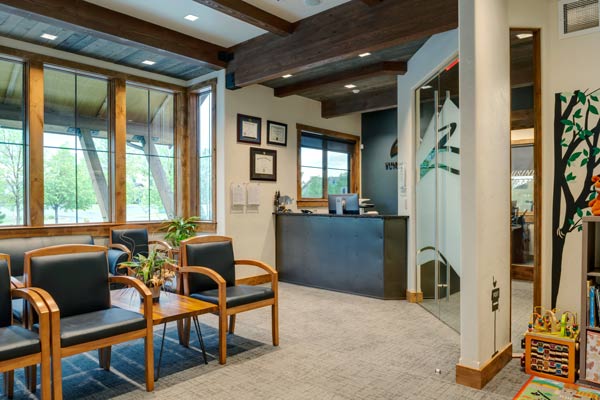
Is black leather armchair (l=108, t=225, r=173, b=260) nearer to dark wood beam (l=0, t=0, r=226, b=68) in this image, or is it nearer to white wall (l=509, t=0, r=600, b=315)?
dark wood beam (l=0, t=0, r=226, b=68)

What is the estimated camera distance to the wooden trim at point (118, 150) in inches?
226

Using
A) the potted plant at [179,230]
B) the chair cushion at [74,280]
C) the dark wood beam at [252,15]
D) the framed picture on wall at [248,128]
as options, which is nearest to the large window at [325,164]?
the framed picture on wall at [248,128]

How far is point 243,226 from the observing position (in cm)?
626

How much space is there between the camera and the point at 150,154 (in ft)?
20.5

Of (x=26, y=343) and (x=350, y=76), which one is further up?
(x=350, y=76)

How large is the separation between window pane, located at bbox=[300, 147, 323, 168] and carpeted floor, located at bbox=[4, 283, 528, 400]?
381 centimetres

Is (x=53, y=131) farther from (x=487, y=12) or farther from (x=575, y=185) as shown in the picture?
(x=575, y=185)

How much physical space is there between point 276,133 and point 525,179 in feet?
13.6

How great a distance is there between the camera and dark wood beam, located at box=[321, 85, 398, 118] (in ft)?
23.1

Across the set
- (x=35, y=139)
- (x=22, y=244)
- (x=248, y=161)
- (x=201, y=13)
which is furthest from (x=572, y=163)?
(x=35, y=139)

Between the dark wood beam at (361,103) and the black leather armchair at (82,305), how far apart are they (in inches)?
209

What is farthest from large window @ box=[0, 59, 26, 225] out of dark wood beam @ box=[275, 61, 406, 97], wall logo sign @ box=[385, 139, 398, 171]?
wall logo sign @ box=[385, 139, 398, 171]

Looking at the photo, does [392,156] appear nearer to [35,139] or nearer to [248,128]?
[248,128]

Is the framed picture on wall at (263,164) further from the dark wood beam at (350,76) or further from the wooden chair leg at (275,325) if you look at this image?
the wooden chair leg at (275,325)
